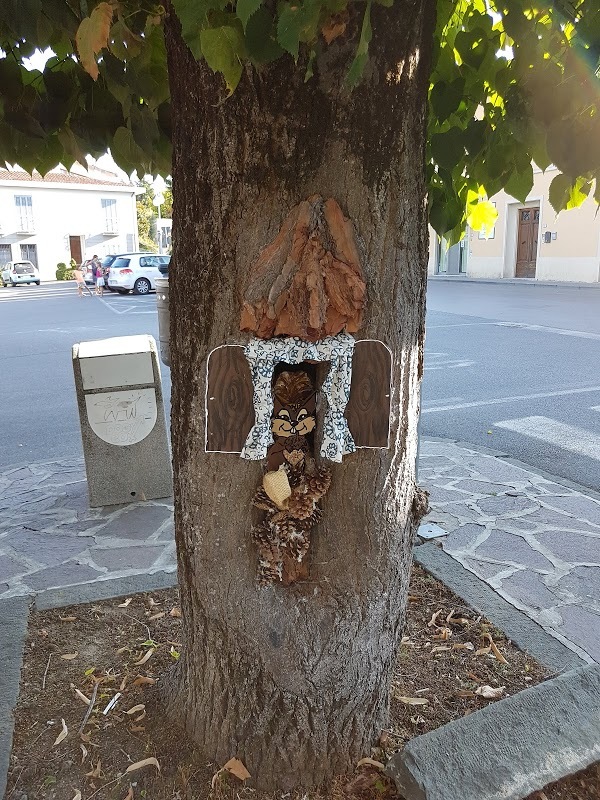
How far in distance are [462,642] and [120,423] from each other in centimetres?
276

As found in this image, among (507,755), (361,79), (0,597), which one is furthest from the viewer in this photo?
(0,597)

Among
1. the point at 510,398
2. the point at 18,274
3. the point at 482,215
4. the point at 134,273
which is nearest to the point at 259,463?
the point at 482,215

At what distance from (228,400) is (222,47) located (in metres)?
0.86

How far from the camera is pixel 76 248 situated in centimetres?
4200

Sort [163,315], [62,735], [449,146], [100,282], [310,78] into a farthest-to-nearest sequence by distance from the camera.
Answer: [100,282], [163,315], [62,735], [449,146], [310,78]

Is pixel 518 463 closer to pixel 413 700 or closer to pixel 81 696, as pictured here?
pixel 413 700

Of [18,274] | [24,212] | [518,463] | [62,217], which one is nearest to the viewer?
[518,463]

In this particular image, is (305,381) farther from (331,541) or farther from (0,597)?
(0,597)

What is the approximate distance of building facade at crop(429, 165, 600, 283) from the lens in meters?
22.8

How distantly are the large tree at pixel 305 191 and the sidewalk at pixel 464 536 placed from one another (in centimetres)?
147

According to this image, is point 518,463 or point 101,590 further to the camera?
point 518,463

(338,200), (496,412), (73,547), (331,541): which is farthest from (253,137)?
(496,412)

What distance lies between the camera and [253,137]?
1.66 meters

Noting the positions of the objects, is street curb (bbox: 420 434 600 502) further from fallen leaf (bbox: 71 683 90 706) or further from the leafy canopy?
fallen leaf (bbox: 71 683 90 706)
